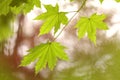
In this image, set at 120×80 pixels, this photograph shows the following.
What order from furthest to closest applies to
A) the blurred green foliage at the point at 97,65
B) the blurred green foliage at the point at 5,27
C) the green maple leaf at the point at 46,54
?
the blurred green foliage at the point at 97,65, the blurred green foliage at the point at 5,27, the green maple leaf at the point at 46,54

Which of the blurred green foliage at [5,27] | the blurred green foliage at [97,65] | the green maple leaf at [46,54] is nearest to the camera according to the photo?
the green maple leaf at [46,54]

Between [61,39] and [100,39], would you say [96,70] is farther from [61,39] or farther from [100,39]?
[61,39]

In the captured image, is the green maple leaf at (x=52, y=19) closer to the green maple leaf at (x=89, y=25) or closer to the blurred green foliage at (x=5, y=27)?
the green maple leaf at (x=89, y=25)

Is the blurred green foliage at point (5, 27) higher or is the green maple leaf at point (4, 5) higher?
the blurred green foliage at point (5, 27)

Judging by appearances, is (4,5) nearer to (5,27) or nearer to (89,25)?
(89,25)

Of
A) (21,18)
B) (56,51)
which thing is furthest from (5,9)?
(21,18)

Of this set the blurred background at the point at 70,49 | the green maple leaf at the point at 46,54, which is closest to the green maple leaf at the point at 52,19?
the green maple leaf at the point at 46,54

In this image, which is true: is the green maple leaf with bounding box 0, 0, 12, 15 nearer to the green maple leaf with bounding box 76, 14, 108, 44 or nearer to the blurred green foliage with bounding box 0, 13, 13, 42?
the green maple leaf with bounding box 76, 14, 108, 44
